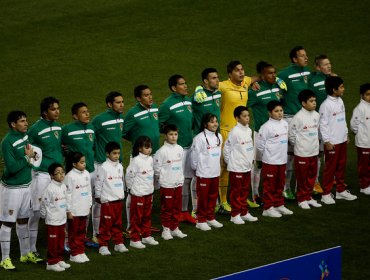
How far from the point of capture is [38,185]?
14.1m

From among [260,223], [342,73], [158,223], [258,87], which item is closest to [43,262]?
[158,223]

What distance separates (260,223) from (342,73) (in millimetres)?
8711

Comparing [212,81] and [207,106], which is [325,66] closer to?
[212,81]

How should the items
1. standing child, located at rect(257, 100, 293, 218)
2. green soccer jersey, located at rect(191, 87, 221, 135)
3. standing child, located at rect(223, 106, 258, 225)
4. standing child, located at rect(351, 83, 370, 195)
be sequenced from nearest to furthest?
standing child, located at rect(223, 106, 258, 225)
standing child, located at rect(257, 100, 293, 218)
green soccer jersey, located at rect(191, 87, 221, 135)
standing child, located at rect(351, 83, 370, 195)

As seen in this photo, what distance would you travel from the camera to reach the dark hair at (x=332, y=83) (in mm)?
16062

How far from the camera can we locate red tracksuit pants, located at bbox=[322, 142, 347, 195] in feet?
53.2

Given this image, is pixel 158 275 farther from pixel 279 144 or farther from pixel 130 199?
pixel 279 144

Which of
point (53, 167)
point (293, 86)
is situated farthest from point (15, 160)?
point (293, 86)

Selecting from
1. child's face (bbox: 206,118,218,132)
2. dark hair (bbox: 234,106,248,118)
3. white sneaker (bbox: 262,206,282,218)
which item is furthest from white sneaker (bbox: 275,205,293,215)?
child's face (bbox: 206,118,218,132)

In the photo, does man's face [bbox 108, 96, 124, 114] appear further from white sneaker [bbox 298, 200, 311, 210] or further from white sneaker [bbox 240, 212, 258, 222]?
white sneaker [bbox 298, 200, 311, 210]

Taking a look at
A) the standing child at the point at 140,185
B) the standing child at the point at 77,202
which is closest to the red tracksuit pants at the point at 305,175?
the standing child at the point at 140,185

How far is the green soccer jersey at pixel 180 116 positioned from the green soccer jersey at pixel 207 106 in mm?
217

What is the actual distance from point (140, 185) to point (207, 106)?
6.87 feet

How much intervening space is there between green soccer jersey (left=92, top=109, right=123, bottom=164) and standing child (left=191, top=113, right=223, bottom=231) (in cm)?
116
